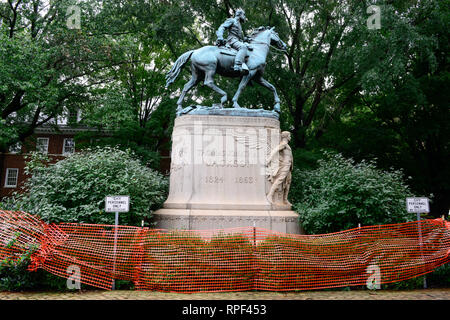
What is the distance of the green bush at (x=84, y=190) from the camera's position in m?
8.95

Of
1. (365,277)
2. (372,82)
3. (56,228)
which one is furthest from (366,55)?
(56,228)

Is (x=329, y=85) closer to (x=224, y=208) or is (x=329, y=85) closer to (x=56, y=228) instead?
(x=224, y=208)

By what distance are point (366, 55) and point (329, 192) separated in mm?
8422

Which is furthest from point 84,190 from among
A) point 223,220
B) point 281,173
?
point 281,173

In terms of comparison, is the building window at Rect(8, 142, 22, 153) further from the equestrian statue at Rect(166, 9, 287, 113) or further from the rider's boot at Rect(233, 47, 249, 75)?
the rider's boot at Rect(233, 47, 249, 75)

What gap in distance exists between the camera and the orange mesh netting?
7.21m

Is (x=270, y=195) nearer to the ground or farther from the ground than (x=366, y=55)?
nearer to the ground

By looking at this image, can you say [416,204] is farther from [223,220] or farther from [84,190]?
[84,190]

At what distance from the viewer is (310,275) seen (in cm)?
734

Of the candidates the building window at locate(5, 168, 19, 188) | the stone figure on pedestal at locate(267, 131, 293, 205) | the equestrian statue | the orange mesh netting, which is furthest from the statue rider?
the building window at locate(5, 168, 19, 188)

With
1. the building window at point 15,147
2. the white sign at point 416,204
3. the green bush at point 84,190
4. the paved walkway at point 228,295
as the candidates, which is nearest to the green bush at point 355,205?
the white sign at point 416,204

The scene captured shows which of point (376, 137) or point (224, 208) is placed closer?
point (224, 208)

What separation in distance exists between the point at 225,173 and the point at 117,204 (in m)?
4.31

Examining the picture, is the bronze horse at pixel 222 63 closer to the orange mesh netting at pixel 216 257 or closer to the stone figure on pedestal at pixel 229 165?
the stone figure on pedestal at pixel 229 165
